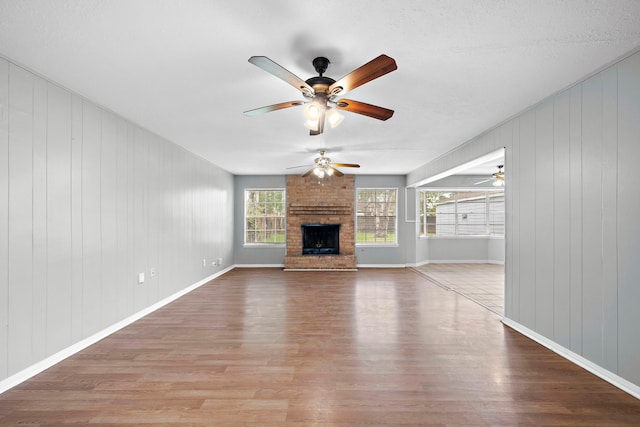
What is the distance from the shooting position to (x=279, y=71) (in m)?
1.71

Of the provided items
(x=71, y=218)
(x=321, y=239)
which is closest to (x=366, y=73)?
(x=71, y=218)

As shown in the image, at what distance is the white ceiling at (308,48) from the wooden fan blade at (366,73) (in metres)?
0.25

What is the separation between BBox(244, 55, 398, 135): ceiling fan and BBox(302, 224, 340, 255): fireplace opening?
4.92 meters

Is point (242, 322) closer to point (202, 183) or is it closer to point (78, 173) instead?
point (78, 173)

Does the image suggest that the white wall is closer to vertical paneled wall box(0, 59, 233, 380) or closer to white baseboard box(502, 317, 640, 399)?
white baseboard box(502, 317, 640, 399)

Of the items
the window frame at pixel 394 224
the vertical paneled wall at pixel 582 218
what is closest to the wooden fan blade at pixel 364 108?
the vertical paneled wall at pixel 582 218

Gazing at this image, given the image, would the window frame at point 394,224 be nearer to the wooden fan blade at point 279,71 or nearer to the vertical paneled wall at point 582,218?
the vertical paneled wall at point 582,218

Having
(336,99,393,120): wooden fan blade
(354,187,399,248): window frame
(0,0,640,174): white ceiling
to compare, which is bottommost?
(354,187,399,248): window frame

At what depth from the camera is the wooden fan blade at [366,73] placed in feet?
5.25

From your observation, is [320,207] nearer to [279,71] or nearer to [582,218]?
[582,218]

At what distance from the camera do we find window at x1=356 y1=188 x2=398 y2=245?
294 inches

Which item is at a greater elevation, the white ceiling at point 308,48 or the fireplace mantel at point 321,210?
the white ceiling at point 308,48

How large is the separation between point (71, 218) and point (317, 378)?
8.65 feet

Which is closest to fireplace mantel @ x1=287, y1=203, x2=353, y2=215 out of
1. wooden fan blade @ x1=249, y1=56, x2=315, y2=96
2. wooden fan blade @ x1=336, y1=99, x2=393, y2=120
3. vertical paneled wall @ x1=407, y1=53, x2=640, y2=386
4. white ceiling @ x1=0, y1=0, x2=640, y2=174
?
white ceiling @ x1=0, y1=0, x2=640, y2=174
